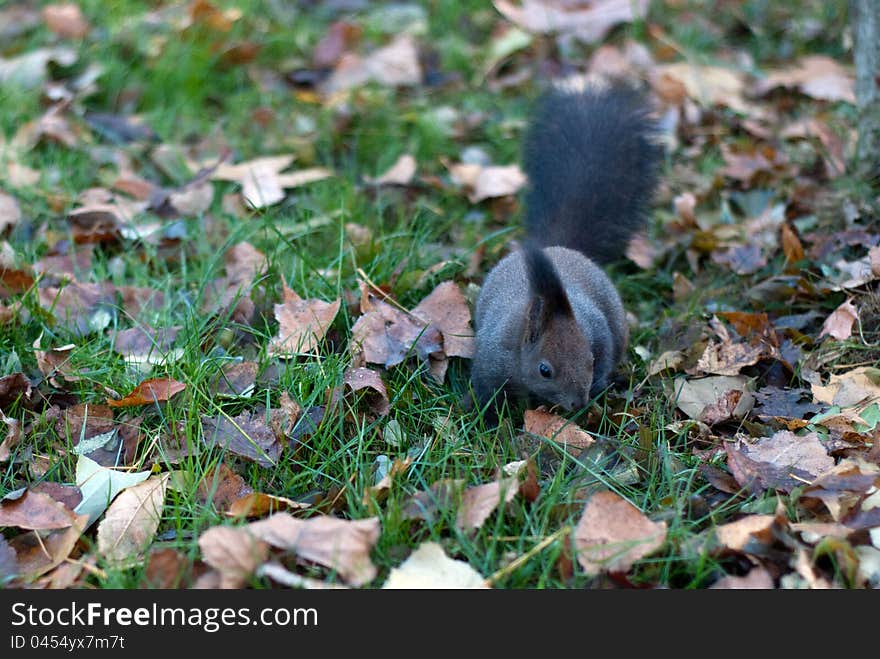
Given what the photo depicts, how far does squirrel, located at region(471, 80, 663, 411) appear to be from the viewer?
275 centimetres

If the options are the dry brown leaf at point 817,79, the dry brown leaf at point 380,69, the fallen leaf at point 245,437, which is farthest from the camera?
the dry brown leaf at point 380,69

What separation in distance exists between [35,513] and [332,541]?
689 mm

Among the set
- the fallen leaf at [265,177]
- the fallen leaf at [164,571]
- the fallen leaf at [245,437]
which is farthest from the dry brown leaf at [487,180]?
the fallen leaf at [164,571]

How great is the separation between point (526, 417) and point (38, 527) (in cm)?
117

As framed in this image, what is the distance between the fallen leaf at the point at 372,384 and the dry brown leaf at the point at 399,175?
138 cm

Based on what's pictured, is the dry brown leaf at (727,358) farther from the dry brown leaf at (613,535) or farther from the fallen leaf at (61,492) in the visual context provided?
the fallen leaf at (61,492)

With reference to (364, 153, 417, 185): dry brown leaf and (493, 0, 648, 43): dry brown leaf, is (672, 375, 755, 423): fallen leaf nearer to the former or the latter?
(364, 153, 417, 185): dry brown leaf

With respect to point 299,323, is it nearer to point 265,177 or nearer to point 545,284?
point 545,284

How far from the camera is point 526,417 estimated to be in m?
2.56

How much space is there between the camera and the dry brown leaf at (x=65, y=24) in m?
4.80

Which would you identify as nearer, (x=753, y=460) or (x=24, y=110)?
(x=753, y=460)

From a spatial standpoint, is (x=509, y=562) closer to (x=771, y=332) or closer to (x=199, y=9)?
(x=771, y=332)

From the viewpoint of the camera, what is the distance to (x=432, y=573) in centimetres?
193

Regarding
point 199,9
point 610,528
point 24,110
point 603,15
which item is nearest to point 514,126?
point 603,15
